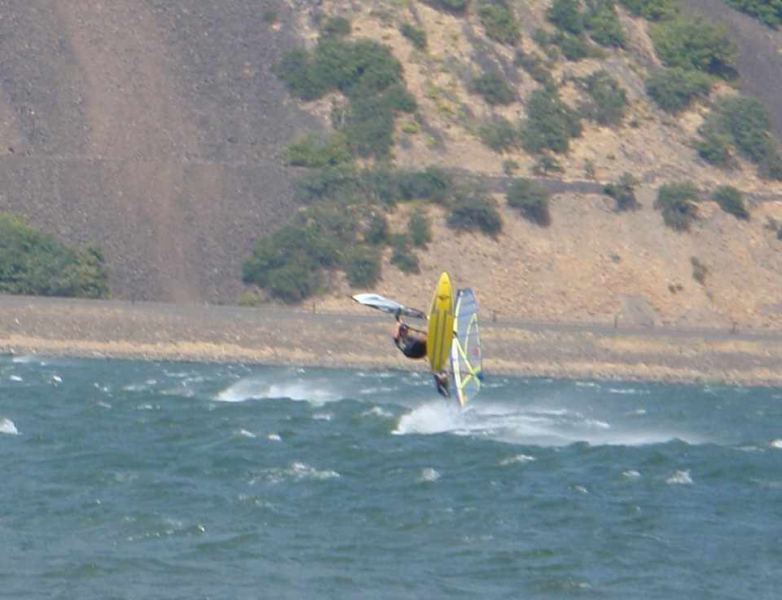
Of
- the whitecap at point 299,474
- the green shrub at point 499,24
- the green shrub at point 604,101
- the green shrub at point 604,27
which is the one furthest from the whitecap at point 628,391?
the green shrub at point 604,27

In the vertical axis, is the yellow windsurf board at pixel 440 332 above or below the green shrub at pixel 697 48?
below

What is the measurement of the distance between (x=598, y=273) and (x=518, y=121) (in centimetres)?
1254

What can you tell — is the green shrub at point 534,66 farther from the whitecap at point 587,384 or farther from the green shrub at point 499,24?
the whitecap at point 587,384

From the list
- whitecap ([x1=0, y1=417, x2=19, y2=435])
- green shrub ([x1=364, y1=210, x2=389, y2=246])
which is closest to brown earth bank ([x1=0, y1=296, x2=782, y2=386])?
green shrub ([x1=364, y1=210, x2=389, y2=246])

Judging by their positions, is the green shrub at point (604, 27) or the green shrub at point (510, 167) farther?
the green shrub at point (604, 27)

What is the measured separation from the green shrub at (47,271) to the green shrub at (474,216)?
1445 cm

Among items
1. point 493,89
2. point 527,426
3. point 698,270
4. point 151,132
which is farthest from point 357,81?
point 527,426

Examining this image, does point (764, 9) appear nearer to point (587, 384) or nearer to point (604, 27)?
point (604, 27)

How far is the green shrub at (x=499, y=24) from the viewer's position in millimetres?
90938

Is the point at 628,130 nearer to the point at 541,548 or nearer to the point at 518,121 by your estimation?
the point at 518,121

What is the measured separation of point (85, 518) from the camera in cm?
3094

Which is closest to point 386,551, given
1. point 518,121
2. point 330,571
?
point 330,571

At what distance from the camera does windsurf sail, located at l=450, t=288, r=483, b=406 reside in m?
36.1

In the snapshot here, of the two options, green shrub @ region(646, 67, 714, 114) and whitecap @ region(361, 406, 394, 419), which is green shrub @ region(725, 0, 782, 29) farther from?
whitecap @ region(361, 406, 394, 419)
